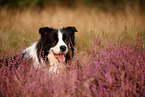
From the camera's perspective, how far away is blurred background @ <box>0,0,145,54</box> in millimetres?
3652

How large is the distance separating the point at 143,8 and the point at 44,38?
276 inches

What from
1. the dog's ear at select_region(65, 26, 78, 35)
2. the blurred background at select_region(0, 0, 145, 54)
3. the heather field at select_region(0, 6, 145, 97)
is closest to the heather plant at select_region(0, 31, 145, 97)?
the heather field at select_region(0, 6, 145, 97)

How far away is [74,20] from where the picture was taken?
8.91 meters

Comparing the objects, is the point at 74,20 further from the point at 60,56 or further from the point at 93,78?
the point at 93,78

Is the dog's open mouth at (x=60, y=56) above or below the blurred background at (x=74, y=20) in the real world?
below

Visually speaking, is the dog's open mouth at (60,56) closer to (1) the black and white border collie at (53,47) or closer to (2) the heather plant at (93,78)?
(1) the black and white border collie at (53,47)

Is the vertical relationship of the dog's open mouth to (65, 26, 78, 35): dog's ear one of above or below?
below

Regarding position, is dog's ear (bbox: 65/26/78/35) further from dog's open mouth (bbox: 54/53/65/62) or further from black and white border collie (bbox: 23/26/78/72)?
dog's open mouth (bbox: 54/53/65/62)

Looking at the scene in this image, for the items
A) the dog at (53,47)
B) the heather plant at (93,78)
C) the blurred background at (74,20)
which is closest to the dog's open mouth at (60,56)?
the dog at (53,47)

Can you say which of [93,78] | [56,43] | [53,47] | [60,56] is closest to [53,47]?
[53,47]

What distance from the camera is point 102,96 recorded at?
192 centimetres

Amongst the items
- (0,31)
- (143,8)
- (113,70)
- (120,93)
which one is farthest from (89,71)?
(143,8)

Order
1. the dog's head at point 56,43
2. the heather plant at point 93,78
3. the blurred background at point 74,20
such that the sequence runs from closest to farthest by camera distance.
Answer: the heather plant at point 93,78 < the dog's head at point 56,43 < the blurred background at point 74,20

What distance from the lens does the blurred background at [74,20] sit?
12.0 feet
